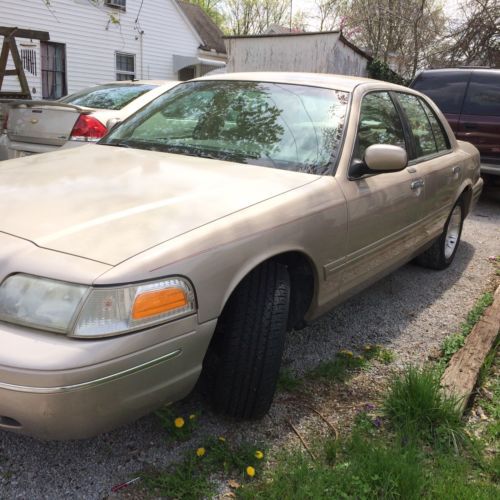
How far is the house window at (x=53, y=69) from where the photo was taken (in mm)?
15719

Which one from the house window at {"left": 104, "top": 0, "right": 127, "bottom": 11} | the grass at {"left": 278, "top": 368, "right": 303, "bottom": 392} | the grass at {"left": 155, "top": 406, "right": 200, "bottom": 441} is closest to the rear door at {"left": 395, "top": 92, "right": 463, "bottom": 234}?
the grass at {"left": 278, "top": 368, "right": 303, "bottom": 392}

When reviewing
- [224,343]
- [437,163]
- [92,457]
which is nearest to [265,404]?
[224,343]

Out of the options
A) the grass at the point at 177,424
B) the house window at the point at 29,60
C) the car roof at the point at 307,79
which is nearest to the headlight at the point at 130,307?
the grass at the point at 177,424

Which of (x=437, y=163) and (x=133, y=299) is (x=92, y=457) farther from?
(x=437, y=163)

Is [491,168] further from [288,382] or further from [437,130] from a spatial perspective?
[288,382]

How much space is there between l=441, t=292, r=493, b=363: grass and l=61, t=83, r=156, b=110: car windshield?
4.44 m

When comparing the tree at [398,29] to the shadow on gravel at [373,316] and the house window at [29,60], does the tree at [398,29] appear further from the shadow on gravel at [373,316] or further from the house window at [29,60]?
the shadow on gravel at [373,316]

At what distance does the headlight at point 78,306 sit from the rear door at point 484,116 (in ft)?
22.3

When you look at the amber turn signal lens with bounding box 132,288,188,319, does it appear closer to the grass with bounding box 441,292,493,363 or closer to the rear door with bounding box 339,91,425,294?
the rear door with bounding box 339,91,425,294

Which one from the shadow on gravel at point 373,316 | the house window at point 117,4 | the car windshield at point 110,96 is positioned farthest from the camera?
the house window at point 117,4

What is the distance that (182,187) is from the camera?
2498 mm

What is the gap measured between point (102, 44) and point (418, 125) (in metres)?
15.2

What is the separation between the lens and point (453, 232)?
5090mm

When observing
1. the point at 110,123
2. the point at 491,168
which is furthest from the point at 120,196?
the point at 491,168
